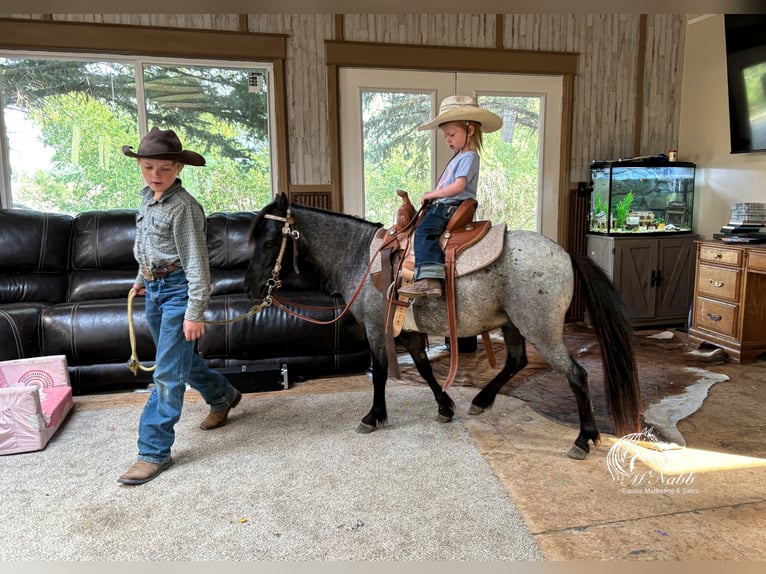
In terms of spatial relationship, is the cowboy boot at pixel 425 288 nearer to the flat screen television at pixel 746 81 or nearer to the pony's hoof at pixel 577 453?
the pony's hoof at pixel 577 453

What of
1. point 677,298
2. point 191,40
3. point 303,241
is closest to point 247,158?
point 191,40

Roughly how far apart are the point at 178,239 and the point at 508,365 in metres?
1.72

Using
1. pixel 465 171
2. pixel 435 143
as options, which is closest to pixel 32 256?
pixel 465 171

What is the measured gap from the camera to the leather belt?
2.10 meters

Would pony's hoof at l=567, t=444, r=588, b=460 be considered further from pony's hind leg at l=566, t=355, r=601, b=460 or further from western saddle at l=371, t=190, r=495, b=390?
western saddle at l=371, t=190, r=495, b=390

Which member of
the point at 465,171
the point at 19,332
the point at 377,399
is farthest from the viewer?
the point at 19,332

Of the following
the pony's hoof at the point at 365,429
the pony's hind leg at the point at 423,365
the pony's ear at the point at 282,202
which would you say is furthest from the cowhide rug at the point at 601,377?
the pony's ear at the point at 282,202

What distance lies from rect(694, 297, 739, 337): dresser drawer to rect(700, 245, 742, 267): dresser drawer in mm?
308

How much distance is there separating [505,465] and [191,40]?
3857mm

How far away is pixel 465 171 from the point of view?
2.32 metres

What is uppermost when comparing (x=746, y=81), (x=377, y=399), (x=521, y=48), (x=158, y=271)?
(x=521, y=48)

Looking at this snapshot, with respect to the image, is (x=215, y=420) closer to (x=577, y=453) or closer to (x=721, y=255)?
(x=577, y=453)

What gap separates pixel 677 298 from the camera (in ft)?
15.6

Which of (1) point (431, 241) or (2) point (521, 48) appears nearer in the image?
(1) point (431, 241)
